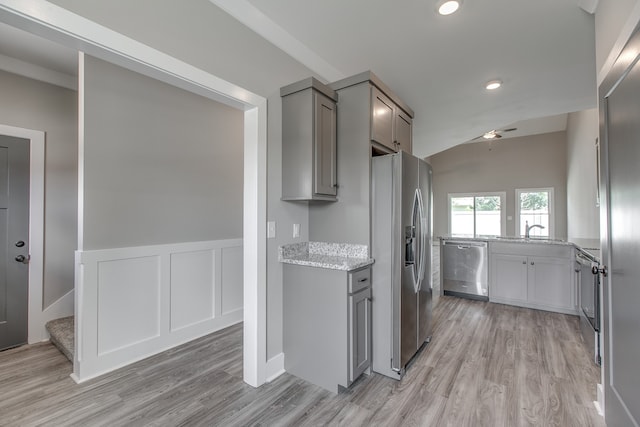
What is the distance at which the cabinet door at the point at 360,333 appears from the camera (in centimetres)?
215

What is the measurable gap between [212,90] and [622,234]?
2.36m

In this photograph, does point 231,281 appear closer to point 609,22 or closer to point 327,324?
point 327,324

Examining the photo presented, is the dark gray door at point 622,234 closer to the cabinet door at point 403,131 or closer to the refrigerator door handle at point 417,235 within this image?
the refrigerator door handle at point 417,235

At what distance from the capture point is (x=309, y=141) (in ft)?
7.55

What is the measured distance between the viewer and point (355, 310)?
2.19 meters

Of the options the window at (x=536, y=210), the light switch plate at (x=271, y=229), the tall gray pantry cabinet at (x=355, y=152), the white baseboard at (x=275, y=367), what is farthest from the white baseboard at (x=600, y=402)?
the window at (x=536, y=210)

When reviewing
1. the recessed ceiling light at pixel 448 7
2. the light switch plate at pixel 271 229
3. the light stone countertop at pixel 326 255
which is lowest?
the light stone countertop at pixel 326 255

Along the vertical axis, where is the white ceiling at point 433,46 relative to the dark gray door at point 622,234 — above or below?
above

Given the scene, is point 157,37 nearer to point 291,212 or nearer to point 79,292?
point 291,212

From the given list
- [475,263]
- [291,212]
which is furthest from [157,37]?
[475,263]

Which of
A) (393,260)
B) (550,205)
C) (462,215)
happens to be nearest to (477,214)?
(462,215)

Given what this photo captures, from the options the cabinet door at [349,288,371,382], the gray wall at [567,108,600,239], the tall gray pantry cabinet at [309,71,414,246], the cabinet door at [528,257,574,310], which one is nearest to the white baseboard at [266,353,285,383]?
the cabinet door at [349,288,371,382]

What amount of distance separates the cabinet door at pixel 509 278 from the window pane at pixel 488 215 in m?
5.19

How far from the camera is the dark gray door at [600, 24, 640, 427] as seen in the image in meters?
1.24
